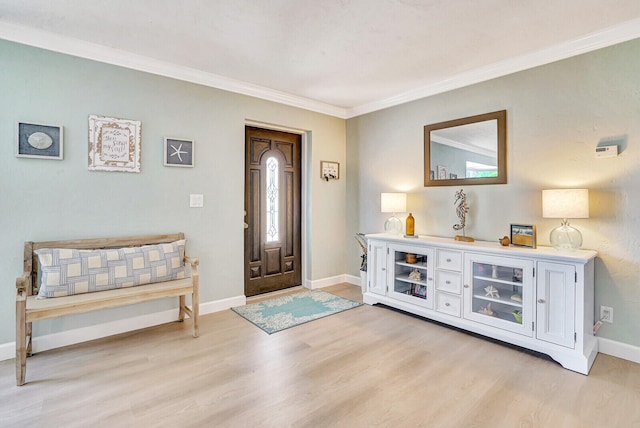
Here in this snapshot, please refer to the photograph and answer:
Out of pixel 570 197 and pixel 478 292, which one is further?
pixel 478 292

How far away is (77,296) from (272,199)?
7.47 ft

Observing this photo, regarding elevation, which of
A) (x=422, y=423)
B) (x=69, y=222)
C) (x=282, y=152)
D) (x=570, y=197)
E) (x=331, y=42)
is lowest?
(x=422, y=423)

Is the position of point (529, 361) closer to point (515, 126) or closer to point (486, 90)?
point (515, 126)

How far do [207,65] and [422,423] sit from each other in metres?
3.36

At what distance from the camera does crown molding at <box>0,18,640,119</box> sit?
7.98 ft

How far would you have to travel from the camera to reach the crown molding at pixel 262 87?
2.43 metres

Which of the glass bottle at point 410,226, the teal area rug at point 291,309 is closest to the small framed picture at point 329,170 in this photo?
the glass bottle at point 410,226

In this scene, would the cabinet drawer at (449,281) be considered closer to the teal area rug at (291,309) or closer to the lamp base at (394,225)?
the lamp base at (394,225)

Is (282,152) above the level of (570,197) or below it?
above

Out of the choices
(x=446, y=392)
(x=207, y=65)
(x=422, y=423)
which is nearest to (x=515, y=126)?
(x=446, y=392)

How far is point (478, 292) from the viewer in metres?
2.83

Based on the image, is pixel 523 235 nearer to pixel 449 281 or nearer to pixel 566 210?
pixel 566 210

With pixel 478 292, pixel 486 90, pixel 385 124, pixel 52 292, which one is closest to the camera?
pixel 52 292

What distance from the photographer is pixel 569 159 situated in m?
2.71
